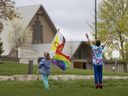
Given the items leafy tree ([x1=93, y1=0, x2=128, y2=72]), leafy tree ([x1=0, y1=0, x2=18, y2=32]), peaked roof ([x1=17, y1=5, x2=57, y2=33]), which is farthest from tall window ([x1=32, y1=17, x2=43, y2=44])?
leafy tree ([x1=0, y1=0, x2=18, y2=32])

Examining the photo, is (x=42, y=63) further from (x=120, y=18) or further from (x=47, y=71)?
(x=120, y=18)

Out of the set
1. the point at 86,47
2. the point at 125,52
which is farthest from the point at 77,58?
the point at 125,52

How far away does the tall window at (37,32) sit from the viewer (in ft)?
310

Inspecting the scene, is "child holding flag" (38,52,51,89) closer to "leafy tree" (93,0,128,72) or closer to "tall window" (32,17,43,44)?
"leafy tree" (93,0,128,72)

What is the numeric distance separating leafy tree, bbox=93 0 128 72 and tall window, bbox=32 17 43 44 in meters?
35.5

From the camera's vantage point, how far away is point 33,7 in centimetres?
9231

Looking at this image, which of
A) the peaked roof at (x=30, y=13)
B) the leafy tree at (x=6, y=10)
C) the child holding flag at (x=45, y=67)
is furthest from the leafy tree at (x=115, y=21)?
the child holding flag at (x=45, y=67)

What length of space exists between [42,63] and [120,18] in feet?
123

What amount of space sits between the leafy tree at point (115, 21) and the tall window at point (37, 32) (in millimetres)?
35501

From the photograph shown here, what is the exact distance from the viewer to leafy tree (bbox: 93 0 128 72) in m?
58.3

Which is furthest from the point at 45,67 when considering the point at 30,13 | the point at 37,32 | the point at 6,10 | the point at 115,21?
the point at 37,32

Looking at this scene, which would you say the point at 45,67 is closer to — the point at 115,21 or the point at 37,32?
the point at 115,21

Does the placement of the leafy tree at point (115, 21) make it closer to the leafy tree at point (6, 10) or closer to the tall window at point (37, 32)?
the leafy tree at point (6, 10)

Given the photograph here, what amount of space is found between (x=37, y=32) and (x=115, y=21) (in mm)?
37841
